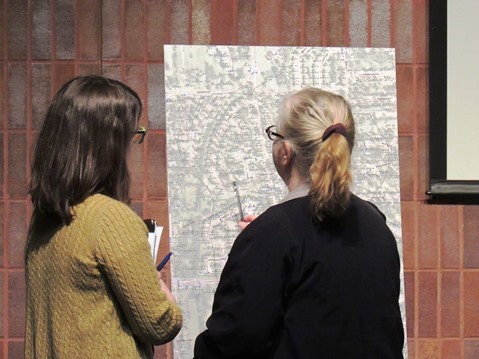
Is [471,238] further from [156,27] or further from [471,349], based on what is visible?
[156,27]

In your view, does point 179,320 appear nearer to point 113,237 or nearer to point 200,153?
point 113,237

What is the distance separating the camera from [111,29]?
3.83 metres

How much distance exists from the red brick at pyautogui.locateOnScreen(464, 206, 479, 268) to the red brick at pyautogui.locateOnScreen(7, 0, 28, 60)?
2080mm

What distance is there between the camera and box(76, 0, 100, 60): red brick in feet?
12.5

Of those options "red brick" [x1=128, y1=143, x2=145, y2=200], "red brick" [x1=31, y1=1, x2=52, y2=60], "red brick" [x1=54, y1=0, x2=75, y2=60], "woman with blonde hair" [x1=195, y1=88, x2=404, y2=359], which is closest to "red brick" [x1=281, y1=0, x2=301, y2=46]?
"red brick" [x1=128, y1=143, x2=145, y2=200]

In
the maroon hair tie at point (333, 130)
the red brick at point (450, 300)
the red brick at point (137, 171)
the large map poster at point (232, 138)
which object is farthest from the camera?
the red brick at point (450, 300)

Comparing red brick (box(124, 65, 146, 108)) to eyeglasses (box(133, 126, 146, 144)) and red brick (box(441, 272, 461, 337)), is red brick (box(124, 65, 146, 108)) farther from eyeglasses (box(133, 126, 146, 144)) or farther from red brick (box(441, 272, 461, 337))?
red brick (box(441, 272, 461, 337))

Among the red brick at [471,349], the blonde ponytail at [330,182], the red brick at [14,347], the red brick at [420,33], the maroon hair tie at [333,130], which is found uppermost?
the red brick at [420,33]

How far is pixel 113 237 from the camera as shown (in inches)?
81.1

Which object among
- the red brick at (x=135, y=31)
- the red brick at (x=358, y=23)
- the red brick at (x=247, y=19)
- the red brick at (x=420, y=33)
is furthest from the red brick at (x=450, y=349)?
the red brick at (x=135, y=31)

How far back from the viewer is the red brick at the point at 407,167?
3.87m

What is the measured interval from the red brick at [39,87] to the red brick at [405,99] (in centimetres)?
154

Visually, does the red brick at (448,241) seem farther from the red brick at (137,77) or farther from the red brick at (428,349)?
the red brick at (137,77)

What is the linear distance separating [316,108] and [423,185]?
71.3 inches
